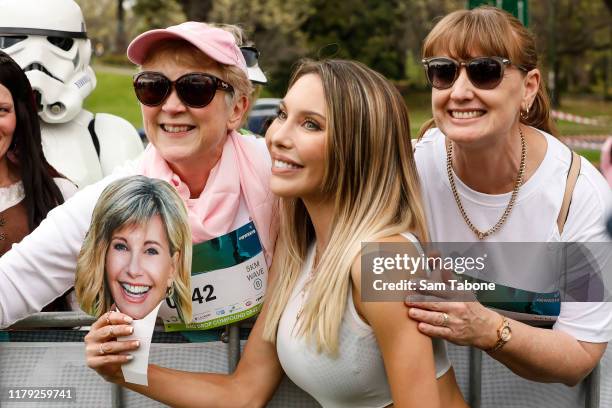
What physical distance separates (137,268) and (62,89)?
96.0 inches

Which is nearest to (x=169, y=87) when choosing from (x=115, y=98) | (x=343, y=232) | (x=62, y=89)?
(x=343, y=232)

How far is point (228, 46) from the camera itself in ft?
9.11

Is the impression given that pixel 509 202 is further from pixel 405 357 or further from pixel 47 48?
pixel 47 48

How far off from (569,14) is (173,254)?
35866mm

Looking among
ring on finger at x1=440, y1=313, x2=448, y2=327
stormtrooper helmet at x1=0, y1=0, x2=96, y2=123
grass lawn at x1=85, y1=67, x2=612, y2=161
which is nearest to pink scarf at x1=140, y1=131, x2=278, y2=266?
ring on finger at x1=440, y1=313, x2=448, y2=327

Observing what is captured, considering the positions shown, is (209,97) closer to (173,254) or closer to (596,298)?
(173,254)

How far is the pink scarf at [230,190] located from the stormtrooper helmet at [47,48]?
1945mm

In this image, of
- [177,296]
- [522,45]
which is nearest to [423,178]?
[522,45]

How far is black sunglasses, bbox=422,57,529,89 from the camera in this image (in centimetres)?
293

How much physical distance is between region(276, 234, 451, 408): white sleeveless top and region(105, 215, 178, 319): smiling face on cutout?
42 cm

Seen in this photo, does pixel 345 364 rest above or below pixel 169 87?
below

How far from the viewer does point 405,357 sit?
7.82ft

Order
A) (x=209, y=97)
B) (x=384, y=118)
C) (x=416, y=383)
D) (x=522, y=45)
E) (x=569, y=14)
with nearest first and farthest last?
(x=416, y=383) < (x=384, y=118) < (x=209, y=97) < (x=522, y=45) < (x=569, y=14)

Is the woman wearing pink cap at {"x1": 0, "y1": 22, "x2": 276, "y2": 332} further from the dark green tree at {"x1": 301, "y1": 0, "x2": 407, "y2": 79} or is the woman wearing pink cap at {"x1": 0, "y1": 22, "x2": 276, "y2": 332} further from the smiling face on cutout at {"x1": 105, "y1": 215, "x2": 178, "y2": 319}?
the dark green tree at {"x1": 301, "y1": 0, "x2": 407, "y2": 79}
